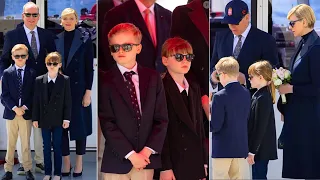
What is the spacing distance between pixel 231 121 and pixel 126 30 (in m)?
1.10

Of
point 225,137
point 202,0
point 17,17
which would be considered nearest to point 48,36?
point 17,17

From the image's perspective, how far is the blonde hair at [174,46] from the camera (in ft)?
11.9

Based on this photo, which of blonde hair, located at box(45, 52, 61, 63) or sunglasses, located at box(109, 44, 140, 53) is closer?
sunglasses, located at box(109, 44, 140, 53)

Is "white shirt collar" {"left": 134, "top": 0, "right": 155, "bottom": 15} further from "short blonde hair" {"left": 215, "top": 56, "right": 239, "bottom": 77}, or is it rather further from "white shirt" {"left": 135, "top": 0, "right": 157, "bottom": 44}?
"short blonde hair" {"left": 215, "top": 56, "right": 239, "bottom": 77}

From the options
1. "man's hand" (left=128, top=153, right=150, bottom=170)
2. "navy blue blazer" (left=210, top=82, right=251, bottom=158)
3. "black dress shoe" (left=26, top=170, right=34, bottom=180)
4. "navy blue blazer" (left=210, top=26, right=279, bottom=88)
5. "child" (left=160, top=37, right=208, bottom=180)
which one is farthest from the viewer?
"black dress shoe" (left=26, top=170, right=34, bottom=180)

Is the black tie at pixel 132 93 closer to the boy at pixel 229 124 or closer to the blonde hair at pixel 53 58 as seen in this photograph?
the boy at pixel 229 124

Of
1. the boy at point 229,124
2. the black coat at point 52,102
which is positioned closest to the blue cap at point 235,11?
the boy at point 229,124

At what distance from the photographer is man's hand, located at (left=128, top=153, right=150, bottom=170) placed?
353 cm

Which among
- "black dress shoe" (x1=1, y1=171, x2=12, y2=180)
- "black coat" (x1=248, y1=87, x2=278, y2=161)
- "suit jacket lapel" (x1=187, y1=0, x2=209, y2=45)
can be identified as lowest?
"black dress shoe" (x1=1, y1=171, x2=12, y2=180)

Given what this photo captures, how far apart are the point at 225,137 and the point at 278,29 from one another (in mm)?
983

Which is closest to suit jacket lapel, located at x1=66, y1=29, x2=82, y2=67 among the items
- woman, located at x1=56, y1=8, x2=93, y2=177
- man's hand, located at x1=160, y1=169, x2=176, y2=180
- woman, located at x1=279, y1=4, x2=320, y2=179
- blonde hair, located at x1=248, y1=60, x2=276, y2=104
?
woman, located at x1=56, y1=8, x2=93, y2=177

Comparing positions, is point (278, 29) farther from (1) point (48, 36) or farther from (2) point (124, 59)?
(1) point (48, 36)

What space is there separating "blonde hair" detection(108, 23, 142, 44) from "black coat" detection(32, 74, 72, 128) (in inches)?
27.7

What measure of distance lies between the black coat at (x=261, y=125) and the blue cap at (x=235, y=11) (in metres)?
0.61
